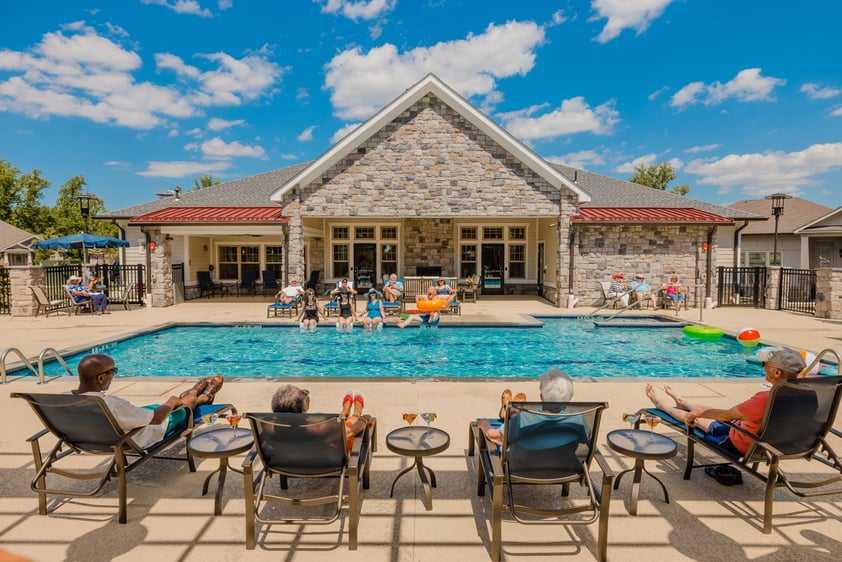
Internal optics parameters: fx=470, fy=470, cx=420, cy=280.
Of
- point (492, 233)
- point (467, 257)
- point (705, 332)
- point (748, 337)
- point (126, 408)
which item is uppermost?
point (492, 233)

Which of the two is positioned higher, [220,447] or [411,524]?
[220,447]

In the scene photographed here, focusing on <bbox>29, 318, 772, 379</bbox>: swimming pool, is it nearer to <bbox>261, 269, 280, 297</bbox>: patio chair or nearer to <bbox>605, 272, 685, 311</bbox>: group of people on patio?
<bbox>605, 272, 685, 311</bbox>: group of people on patio

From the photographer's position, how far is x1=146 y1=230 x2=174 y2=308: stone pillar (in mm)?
16359

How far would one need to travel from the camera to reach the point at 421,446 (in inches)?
139

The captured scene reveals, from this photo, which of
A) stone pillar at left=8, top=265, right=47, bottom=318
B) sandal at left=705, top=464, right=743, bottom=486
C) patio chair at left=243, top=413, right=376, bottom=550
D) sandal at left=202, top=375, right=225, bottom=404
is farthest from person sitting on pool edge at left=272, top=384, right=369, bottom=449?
stone pillar at left=8, top=265, right=47, bottom=318

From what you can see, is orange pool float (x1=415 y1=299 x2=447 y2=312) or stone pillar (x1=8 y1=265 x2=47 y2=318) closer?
orange pool float (x1=415 y1=299 x2=447 y2=312)

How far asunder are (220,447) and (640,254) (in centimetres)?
Answer: 1576

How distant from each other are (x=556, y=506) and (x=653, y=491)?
2.77 ft

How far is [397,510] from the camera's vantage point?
342 cm

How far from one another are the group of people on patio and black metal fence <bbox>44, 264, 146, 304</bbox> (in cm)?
1657

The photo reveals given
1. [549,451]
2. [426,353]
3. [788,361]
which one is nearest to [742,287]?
[426,353]

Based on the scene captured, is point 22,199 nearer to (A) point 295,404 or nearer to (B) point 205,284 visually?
(B) point 205,284

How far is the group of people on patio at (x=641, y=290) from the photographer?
15.4m

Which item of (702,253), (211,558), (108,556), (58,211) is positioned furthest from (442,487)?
(58,211)
